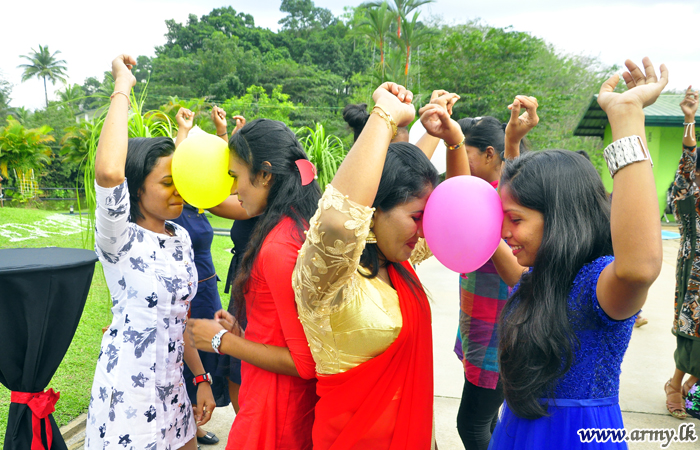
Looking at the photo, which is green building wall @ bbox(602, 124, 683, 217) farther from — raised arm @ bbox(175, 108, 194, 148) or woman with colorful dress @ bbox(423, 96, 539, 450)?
raised arm @ bbox(175, 108, 194, 148)

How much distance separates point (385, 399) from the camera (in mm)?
1210

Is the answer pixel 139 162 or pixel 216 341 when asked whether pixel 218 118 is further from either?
pixel 216 341

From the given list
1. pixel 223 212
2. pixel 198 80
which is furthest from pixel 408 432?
pixel 198 80

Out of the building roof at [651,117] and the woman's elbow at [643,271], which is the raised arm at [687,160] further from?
the building roof at [651,117]

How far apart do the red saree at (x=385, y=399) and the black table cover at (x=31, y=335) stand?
137 centimetres

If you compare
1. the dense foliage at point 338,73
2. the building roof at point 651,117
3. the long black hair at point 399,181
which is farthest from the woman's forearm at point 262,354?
the building roof at point 651,117

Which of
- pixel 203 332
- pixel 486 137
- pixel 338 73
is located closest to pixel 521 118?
pixel 486 137

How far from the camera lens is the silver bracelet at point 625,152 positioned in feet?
3.10

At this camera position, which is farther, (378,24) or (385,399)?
(378,24)

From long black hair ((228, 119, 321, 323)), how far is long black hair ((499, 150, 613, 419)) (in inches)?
28.4

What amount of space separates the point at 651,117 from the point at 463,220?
16229 mm

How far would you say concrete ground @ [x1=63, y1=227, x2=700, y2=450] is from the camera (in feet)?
9.82

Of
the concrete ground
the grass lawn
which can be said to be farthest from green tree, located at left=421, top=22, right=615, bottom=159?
the concrete ground

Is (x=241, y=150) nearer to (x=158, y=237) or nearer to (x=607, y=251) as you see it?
(x=158, y=237)
